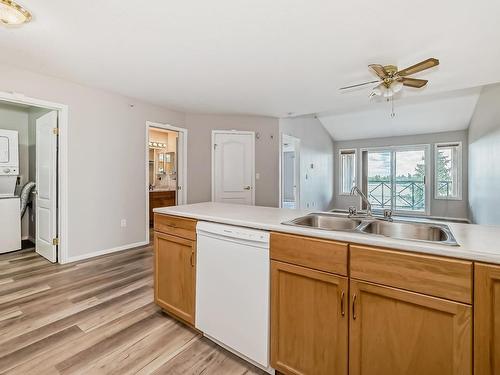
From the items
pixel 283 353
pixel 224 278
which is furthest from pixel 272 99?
pixel 283 353

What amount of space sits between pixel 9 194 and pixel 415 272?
17.3ft

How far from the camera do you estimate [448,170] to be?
7.15 meters

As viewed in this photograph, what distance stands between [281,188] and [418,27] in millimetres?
3671

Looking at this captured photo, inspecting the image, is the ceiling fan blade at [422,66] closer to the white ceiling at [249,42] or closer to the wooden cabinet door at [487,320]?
the white ceiling at [249,42]

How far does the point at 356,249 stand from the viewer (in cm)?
117

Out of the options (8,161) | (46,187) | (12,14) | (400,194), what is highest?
(12,14)

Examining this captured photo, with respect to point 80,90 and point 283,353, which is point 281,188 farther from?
point 283,353

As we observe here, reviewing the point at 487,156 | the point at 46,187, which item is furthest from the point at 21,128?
the point at 487,156

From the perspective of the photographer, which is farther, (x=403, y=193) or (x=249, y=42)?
(x=403, y=193)

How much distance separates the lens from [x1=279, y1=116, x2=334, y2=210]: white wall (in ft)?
20.3

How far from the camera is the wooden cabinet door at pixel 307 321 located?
122 cm

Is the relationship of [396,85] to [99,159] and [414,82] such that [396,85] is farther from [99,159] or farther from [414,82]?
[99,159]

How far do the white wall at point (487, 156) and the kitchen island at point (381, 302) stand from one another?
335 cm

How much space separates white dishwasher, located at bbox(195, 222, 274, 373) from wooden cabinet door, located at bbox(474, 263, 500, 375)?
904 millimetres
